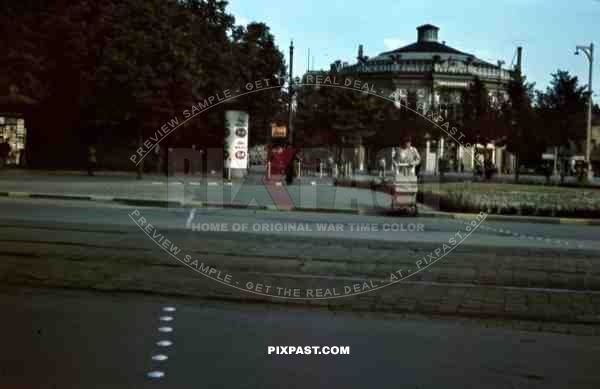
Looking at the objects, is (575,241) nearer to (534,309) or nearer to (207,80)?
(534,309)

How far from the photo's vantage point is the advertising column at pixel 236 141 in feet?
119

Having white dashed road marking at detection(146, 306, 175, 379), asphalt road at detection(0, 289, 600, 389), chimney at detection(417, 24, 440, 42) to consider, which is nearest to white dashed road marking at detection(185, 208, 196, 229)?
asphalt road at detection(0, 289, 600, 389)

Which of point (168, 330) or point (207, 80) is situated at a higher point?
point (207, 80)

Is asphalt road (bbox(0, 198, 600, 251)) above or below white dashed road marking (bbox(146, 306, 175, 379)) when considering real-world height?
above

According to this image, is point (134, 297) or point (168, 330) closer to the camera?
point (168, 330)

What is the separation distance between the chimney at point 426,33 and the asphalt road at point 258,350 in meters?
85.7

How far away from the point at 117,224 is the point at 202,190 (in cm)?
1391

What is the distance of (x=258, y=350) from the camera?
19.4ft

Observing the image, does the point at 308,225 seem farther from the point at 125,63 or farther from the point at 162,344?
the point at 125,63

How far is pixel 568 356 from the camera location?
6.10m

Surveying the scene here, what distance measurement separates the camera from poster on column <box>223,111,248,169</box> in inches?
1422

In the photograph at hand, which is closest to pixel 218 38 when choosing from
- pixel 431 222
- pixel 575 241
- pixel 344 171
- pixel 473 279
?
pixel 344 171

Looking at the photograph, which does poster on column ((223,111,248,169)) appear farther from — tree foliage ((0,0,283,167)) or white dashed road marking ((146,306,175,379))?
white dashed road marking ((146,306,175,379))

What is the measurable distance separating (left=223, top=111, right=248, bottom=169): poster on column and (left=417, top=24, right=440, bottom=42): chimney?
56533 millimetres
